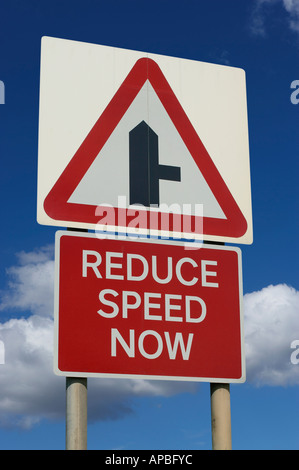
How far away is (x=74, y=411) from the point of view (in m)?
3.66

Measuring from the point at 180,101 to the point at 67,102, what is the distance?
711mm

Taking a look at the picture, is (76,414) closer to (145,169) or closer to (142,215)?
(142,215)

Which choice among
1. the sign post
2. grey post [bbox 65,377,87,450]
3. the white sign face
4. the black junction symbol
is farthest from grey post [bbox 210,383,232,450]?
the black junction symbol

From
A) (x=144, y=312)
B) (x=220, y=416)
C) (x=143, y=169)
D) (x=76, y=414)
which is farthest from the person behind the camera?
(x=143, y=169)

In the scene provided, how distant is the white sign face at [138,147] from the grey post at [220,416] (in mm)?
882

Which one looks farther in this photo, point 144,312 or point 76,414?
point 144,312

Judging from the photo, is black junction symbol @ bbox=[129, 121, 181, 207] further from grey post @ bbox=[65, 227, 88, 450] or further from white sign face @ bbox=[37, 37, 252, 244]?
grey post @ bbox=[65, 227, 88, 450]

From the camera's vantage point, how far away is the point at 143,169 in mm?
4215

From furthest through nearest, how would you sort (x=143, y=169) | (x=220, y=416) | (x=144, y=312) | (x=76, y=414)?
(x=143, y=169), (x=220, y=416), (x=144, y=312), (x=76, y=414)

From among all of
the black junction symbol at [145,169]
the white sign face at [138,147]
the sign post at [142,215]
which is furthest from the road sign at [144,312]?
the black junction symbol at [145,169]

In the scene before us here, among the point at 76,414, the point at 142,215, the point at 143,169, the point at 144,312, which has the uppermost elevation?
the point at 143,169

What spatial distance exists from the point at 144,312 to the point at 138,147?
988mm

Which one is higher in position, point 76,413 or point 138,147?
point 138,147

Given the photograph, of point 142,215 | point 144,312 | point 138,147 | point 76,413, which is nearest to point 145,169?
point 138,147
